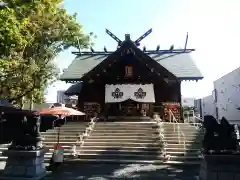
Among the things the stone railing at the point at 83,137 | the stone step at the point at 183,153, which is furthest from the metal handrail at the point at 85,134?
the stone step at the point at 183,153

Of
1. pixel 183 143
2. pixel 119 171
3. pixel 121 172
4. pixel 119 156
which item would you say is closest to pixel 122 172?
pixel 121 172

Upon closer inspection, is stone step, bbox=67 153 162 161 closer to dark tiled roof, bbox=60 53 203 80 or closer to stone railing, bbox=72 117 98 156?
stone railing, bbox=72 117 98 156

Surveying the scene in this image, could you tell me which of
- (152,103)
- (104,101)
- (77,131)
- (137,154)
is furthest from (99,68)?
(137,154)

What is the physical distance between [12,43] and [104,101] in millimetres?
9442

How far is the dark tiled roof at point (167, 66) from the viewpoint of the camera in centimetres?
2359

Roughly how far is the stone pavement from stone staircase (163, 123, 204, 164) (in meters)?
0.99

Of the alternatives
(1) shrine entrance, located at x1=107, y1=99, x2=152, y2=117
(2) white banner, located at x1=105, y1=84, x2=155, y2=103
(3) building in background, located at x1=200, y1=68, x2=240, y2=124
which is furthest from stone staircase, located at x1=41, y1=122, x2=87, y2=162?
(3) building in background, located at x1=200, y1=68, x2=240, y2=124

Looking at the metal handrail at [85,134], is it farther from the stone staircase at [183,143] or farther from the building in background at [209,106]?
the building in background at [209,106]

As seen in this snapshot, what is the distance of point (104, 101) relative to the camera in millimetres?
23562

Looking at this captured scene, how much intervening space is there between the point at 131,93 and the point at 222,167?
552 inches

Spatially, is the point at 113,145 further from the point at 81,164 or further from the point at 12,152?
the point at 12,152

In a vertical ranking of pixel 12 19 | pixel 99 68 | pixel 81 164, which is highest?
pixel 12 19

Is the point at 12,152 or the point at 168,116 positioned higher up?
the point at 168,116

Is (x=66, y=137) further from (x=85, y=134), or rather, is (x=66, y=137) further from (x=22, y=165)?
(x=22, y=165)
